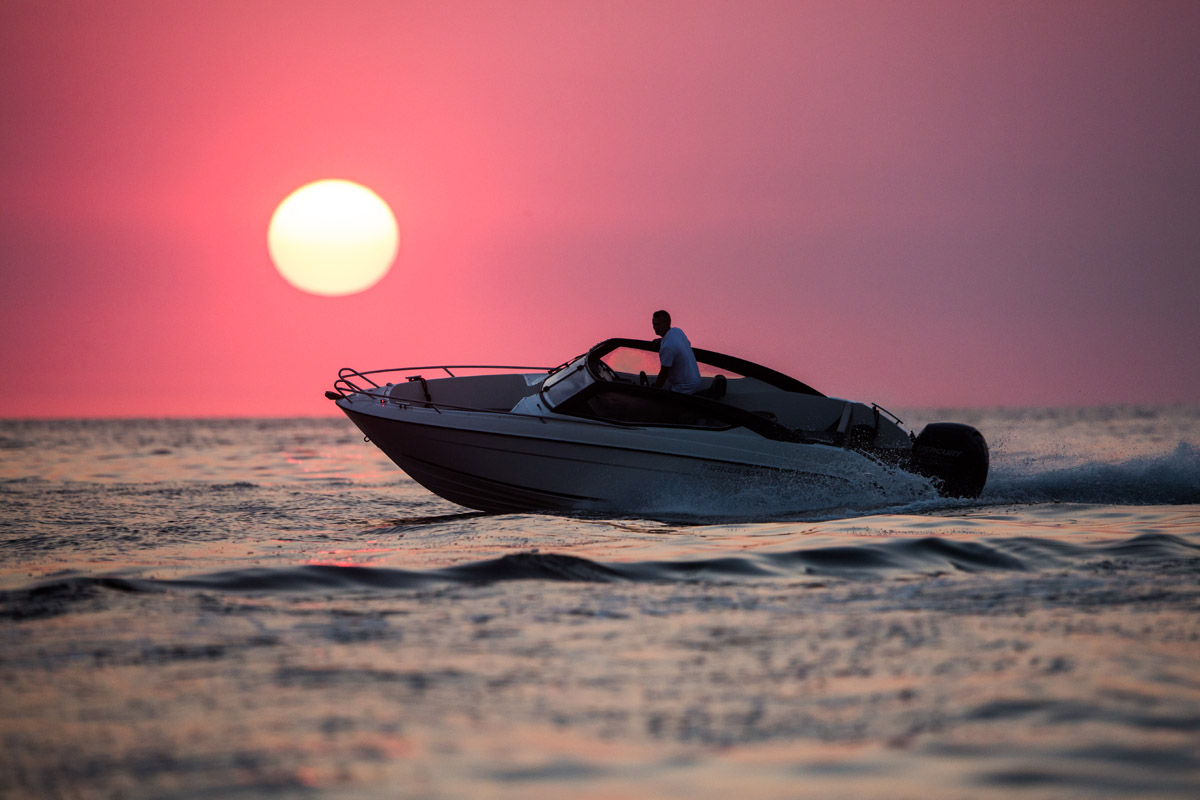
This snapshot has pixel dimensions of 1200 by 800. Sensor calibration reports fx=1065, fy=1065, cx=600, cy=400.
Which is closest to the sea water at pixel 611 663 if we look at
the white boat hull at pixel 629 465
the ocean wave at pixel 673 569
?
the ocean wave at pixel 673 569

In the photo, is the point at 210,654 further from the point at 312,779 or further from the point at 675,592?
the point at 675,592

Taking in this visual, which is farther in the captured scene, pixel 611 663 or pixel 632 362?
pixel 632 362

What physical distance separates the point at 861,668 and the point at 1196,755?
1342 mm

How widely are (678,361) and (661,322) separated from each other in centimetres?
46

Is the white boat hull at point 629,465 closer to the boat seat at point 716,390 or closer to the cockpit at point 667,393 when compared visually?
the cockpit at point 667,393

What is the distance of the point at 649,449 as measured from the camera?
34.9 feet

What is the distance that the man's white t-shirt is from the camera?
1121 centimetres

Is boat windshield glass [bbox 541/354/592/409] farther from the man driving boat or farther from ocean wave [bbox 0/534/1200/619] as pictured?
ocean wave [bbox 0/534/1200/619]

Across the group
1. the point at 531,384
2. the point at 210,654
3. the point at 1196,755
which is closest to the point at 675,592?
the point at 210,654

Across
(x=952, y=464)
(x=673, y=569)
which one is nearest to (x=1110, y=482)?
(x=952, y=464)

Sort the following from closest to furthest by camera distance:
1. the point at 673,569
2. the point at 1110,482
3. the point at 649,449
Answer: the point at 673,569
the point at 649,449
the point at 1110,482

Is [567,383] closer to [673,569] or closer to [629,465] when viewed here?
[629,465]

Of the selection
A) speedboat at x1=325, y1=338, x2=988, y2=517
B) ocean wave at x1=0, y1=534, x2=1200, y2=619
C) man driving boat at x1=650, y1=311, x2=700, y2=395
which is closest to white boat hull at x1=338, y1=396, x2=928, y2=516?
speedboat at x1=325, y1=338, x2=988, y2=517

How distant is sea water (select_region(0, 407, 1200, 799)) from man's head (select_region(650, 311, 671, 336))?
2.90 metres
